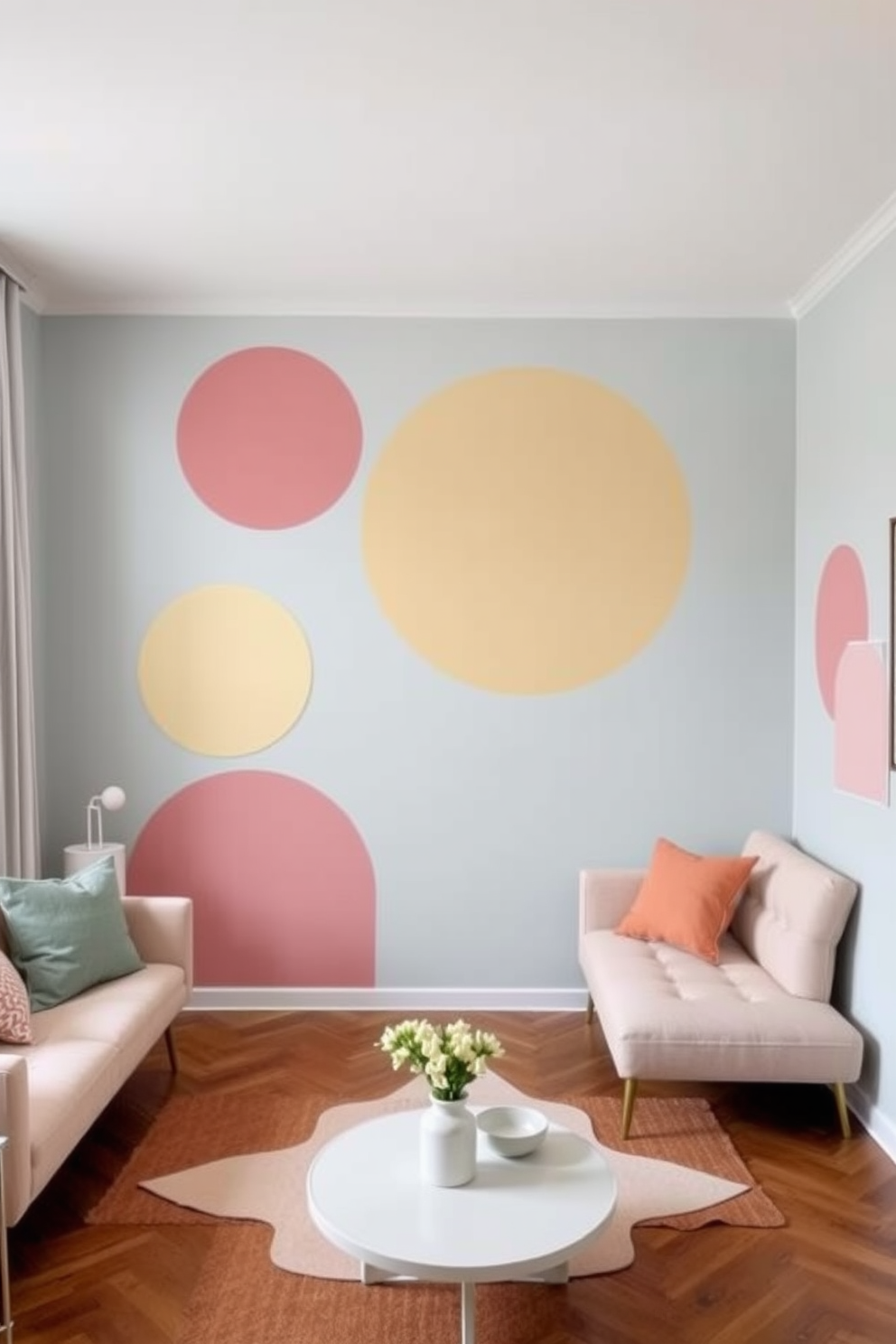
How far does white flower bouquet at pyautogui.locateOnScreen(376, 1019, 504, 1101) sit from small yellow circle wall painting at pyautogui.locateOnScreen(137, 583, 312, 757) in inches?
86.3

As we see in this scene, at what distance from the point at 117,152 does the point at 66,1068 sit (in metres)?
2.50

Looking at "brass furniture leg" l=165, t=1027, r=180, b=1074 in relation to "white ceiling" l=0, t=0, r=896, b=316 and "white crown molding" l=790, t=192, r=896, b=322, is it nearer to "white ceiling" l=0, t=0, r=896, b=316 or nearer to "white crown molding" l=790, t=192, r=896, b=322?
"white ceiling" l=0, t=0, r=896, b=316

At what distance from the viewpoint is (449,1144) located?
2.32 metres

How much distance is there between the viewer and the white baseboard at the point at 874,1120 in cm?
323

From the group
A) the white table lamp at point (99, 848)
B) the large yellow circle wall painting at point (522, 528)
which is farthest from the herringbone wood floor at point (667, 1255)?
the large yellow circle wall painting at point (522, 528)

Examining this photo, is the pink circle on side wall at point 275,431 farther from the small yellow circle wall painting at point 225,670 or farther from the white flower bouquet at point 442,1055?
the white flower bouquet at point 442,1055

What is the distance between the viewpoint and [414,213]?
347 cm

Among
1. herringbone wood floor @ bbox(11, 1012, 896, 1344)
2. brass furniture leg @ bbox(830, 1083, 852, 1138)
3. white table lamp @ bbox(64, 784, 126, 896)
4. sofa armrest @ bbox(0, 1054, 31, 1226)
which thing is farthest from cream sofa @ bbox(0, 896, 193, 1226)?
brass furniture leg @ bbox(830, 1083, 852, 1138)

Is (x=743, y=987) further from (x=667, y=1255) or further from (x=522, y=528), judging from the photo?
(x=522, y=528)

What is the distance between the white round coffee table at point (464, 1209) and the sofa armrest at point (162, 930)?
4.34ft

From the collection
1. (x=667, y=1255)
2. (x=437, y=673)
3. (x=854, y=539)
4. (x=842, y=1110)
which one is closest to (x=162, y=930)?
(x=437, y=673)

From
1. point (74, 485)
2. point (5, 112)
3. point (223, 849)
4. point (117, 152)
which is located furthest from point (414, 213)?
point (223, 849)

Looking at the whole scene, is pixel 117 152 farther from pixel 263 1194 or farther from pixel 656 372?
pixel 263 1194

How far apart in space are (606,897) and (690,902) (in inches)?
14.6
